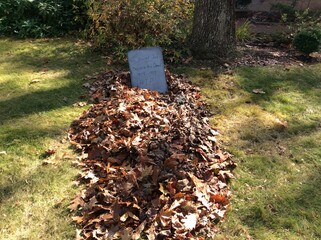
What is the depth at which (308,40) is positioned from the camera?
7.06 meters

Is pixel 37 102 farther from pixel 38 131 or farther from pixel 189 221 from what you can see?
pixel 189 221

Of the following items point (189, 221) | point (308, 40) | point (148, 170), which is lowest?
point (189, 221)

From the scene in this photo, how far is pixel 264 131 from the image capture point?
16.0 feet

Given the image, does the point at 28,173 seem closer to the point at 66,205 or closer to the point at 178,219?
the point at 66,205

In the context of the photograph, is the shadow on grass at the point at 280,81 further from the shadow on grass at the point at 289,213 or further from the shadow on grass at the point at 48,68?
the shadow on grass at the point at 48,68

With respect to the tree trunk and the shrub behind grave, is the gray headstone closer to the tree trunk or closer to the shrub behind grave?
the shrub behind grave

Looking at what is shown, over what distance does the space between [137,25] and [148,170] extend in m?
3.95

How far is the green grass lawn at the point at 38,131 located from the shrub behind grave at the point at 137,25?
0.53 meters

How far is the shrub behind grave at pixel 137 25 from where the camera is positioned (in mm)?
6695

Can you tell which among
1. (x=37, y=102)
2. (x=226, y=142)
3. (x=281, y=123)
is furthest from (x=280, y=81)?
(x=37, y=102)

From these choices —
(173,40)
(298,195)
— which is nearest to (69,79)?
(173,40)

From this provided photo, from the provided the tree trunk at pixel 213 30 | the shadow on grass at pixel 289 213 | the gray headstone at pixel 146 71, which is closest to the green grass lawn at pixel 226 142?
the shadow on grass at pixel 289 213

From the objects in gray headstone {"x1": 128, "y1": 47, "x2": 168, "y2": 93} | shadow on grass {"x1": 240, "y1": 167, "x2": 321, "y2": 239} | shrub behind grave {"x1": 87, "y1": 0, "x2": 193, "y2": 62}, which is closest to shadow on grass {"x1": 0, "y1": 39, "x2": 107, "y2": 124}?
shrub behind grave {"x1": 87, "y1": 0, "x2": 193, "y2": 62}

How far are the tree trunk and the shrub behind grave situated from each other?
44 centimetres
